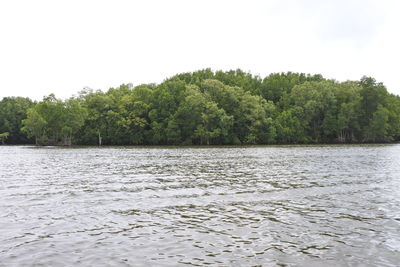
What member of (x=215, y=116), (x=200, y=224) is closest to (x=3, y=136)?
(x=215, y=116)

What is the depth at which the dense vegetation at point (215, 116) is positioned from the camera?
11884 centimetres

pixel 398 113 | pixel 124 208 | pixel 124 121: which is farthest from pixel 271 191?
pixel 398 113

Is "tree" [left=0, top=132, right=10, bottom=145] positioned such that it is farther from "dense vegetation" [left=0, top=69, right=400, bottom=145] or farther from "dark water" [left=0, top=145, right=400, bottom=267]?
"dark water" [left=0, top=145, right=400, bottom=267]

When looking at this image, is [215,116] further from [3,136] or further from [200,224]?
[200,224]

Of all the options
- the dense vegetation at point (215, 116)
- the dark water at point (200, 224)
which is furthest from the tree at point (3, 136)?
the dark water at point (200, 224)

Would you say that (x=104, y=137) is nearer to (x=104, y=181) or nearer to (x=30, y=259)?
(x=104, y=181)

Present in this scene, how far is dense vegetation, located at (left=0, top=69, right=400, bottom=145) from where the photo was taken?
118838mm

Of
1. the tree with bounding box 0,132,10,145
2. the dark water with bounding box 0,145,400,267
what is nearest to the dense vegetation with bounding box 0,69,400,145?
the tree with bounding box 0,132,10,145

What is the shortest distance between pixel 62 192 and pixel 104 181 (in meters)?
4.98

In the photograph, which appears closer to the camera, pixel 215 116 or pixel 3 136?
pixel 215 116

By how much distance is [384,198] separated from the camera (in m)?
18.4

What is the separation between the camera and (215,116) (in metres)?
118

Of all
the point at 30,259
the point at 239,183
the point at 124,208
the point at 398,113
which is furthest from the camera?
the point at 398,113

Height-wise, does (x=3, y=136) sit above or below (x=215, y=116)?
below
